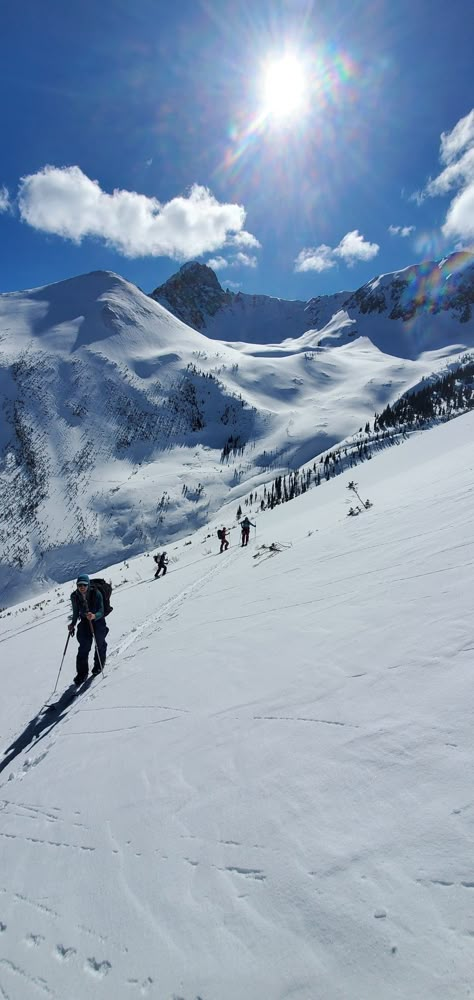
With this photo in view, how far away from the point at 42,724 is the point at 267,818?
5.51 m

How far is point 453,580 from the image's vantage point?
19.2 feet

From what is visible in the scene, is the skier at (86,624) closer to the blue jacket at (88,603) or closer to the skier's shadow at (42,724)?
the blue jacket at (88,603)

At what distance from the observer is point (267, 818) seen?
3.17 m

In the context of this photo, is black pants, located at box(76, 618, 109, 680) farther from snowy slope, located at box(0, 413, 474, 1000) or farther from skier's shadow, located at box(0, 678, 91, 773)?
snowy slope, located at box(0, 413, 474, 1000)

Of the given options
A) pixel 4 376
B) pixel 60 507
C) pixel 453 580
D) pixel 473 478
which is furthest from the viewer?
pixel 4 376

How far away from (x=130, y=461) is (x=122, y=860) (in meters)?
137

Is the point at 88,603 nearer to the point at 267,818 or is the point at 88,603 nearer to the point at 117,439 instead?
the point at 267,818

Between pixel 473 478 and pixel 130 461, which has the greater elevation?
pixel 130 461

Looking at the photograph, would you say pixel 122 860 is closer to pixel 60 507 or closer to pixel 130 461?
pixel 60 507

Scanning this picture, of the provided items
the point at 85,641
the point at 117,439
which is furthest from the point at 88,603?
the point at 117,439

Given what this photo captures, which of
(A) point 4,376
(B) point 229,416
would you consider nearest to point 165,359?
(B) point 229,416

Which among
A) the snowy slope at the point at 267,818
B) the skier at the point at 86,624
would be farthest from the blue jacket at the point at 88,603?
the snowy slope at the point at 267,818

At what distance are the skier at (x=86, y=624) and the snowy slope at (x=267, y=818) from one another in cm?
115

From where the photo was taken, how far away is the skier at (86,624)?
8.27m
